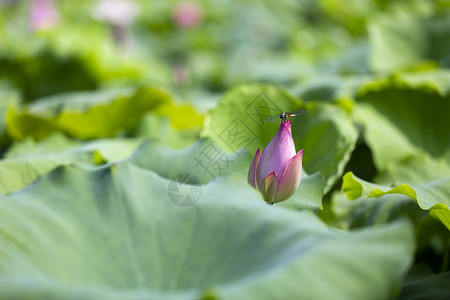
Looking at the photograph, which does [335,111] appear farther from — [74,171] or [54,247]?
[54,247]

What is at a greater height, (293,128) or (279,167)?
(279,167)

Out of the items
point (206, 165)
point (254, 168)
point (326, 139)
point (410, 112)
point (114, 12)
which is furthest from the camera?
point (114, 12)

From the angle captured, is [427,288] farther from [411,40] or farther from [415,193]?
[411,40]

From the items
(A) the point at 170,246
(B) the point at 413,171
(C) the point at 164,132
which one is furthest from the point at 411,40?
(A) the point at 170,246

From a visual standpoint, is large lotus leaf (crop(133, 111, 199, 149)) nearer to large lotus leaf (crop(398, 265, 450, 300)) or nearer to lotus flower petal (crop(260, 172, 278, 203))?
lotus flower petal (crop(260, 172, 278, 203))

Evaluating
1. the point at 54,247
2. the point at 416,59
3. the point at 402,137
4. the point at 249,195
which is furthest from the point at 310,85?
the point at 54,247

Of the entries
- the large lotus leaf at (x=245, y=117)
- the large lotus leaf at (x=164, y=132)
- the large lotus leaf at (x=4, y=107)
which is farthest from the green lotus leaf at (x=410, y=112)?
the large lotus leaf at (x=4, y=107)

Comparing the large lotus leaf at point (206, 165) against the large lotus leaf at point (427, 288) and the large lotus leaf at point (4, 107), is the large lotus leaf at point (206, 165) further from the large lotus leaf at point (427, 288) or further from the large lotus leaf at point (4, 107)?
the large lotus leaf at point (4, 107)

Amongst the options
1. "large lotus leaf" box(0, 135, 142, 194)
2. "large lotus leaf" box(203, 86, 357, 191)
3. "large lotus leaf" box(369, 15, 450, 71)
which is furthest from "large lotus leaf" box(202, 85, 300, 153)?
"large lotus leaf" box(369, 15, 450, 71)
